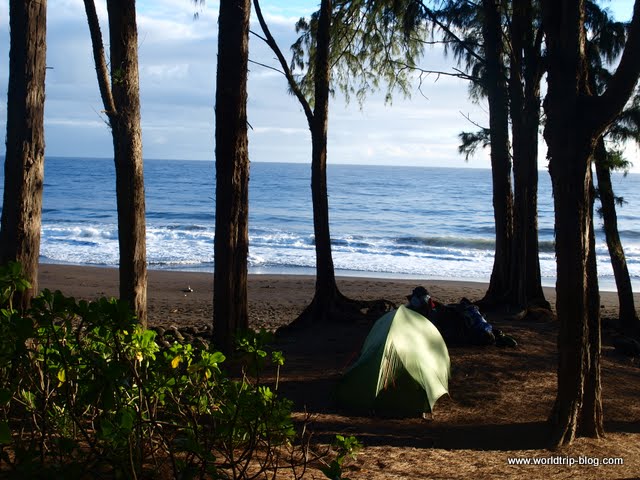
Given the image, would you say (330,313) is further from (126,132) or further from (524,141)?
(126,132)

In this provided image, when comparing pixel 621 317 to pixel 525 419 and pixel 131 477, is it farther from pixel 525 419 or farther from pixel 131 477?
pixel 131 477

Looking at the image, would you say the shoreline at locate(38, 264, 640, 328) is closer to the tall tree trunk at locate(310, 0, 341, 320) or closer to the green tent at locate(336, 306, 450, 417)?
the tall tree trunk at locate(310, 0, 341, 320)

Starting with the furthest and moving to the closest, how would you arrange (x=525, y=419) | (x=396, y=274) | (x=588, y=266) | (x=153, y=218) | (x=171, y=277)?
(x=153, y=218), (x=396, y=274), (x=171, y=277), (x=525, y=419), (x=588, y=266)

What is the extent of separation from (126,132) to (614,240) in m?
7.98

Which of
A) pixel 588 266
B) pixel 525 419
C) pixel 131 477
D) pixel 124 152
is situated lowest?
pixel 525 419

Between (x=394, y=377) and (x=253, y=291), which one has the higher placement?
(x=394, y=377)

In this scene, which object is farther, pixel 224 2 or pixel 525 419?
pixel 224 2

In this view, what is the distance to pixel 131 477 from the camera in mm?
3359

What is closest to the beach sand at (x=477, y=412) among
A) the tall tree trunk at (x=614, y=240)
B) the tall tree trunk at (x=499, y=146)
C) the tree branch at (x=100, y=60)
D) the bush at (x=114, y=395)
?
the tall tree trunk at (x=614, y=240)

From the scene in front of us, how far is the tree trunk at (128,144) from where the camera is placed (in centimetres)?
682

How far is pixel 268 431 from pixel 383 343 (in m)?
3.74

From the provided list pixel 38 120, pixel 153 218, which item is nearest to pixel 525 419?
pixel 38 120

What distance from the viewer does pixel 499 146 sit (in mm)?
11773

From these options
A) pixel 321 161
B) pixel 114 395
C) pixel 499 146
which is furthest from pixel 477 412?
pixel 499 146
